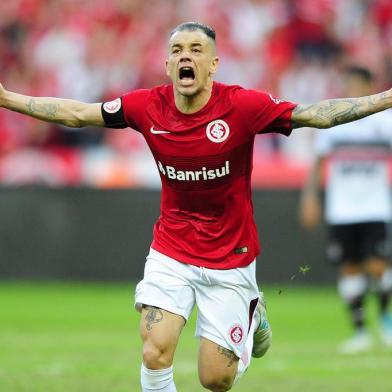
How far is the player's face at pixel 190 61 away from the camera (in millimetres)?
7242

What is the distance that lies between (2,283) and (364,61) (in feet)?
21.5

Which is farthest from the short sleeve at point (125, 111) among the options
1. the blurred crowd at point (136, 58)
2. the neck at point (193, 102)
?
the blurred crowd at point (136, 58)

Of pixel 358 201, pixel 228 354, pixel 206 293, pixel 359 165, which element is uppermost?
pixel 359 165

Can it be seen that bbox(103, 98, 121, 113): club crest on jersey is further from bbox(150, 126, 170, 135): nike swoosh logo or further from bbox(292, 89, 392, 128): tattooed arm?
bbox(292, 89, 392, 128): tattooed arm

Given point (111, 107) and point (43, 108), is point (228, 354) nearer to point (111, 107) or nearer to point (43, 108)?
point (111, 107)

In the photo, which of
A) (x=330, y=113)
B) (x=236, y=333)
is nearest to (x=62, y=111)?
(x=330, y=113)

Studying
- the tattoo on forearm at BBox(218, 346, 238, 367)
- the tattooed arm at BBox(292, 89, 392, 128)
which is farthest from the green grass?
the tattooed arm at BBox(292, 89, 392, 128)

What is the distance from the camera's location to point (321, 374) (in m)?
10.2

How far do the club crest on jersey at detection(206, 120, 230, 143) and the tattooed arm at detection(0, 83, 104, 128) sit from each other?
69cm

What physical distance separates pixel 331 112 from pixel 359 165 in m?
5.58

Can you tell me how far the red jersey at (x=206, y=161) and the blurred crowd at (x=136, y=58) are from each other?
10.4 metres

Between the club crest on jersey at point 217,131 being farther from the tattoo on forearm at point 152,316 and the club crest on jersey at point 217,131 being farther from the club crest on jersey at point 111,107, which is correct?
the tattoo on forearm at point 152,316

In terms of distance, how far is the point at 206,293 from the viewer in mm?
7551

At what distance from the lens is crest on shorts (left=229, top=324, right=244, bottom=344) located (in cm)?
755
